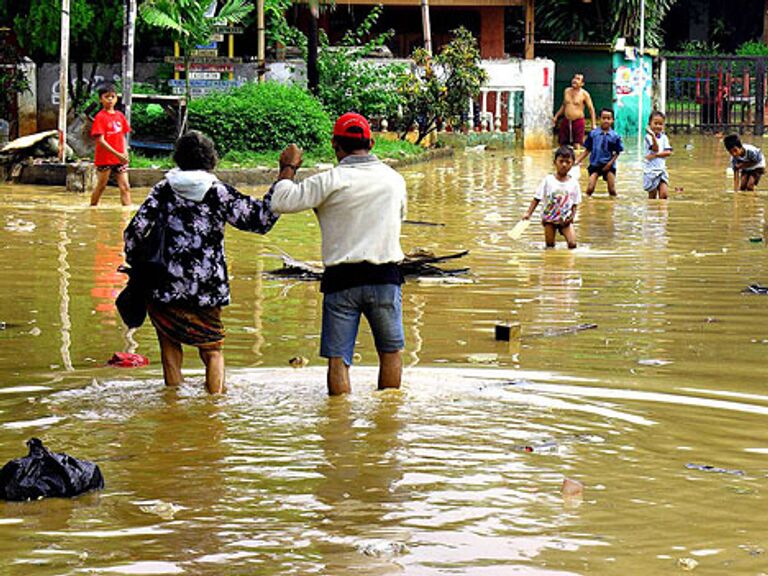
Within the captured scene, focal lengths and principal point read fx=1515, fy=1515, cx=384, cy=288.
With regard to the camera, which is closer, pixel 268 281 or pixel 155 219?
pixel 155 219

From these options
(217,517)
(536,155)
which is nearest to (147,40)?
(536,155)

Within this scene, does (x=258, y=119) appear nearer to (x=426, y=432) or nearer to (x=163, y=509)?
(x=426, y=432)

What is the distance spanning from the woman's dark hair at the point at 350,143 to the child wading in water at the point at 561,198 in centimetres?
737

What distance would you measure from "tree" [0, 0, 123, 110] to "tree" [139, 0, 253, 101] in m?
1.28

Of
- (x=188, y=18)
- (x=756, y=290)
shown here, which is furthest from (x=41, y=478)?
(x=188, y=18)

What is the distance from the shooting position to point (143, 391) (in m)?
8.22

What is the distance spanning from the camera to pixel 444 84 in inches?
1227

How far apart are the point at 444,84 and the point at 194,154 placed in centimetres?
2368

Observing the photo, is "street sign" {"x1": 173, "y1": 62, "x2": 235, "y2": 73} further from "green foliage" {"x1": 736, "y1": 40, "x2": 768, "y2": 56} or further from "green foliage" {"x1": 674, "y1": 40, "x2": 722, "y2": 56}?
"green foliage" {"x1": 674, "y1": 40, "x2": 722, "y2": 56}

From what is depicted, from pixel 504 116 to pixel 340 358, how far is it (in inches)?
1108

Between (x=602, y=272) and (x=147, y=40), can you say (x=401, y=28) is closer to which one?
(x=147, y=40)

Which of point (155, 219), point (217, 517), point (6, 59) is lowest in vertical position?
point (217, 517)

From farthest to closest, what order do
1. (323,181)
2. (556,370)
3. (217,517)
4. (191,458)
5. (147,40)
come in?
1. (147,40)
2. (556,370)
3. (323,181)
4. (191,458)
5. (217,517)

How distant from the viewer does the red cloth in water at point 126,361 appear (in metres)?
9.05
